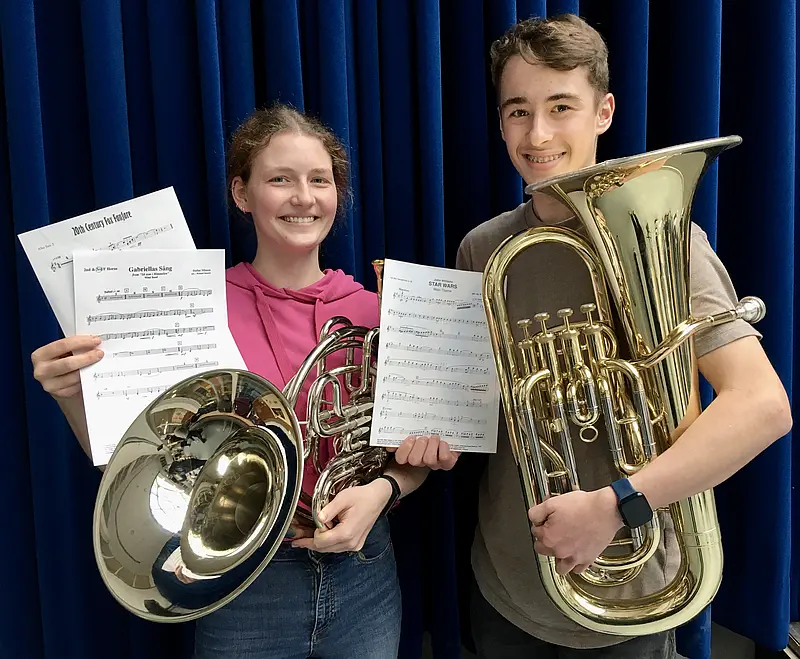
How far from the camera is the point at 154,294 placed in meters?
0.92

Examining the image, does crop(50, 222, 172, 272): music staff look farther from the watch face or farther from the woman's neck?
the watch face

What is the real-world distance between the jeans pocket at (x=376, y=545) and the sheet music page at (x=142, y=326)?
0.39 metres

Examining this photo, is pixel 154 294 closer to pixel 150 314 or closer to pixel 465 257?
pixel 150 314

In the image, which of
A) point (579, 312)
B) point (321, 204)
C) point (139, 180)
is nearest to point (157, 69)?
point (139, 180)

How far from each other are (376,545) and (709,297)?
0.69m

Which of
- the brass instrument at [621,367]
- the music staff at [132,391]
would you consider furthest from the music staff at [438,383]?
the music staff at [132,391]

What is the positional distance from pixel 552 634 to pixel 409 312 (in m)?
0.60

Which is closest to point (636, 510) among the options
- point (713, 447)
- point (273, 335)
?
point (713, 447)

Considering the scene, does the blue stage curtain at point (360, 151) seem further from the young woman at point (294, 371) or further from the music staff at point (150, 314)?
the music staff at point (150, 314)

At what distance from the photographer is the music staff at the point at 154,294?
90 cm

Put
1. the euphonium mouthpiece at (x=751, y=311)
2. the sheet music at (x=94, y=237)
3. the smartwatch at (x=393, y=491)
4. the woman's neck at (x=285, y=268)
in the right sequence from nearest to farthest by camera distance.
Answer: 1. the euphonium mouthpiece at (x=751, y=311)
2. the sheet music at (x=94, y=237)
3. the smartwatch at (x=393, y=491)
4. the woman's neck at (x=285, y=268)

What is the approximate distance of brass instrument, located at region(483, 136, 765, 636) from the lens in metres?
0.83

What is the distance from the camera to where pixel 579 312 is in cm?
100

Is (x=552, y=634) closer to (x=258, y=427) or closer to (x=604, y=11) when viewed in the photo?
(x=258, y=427)
